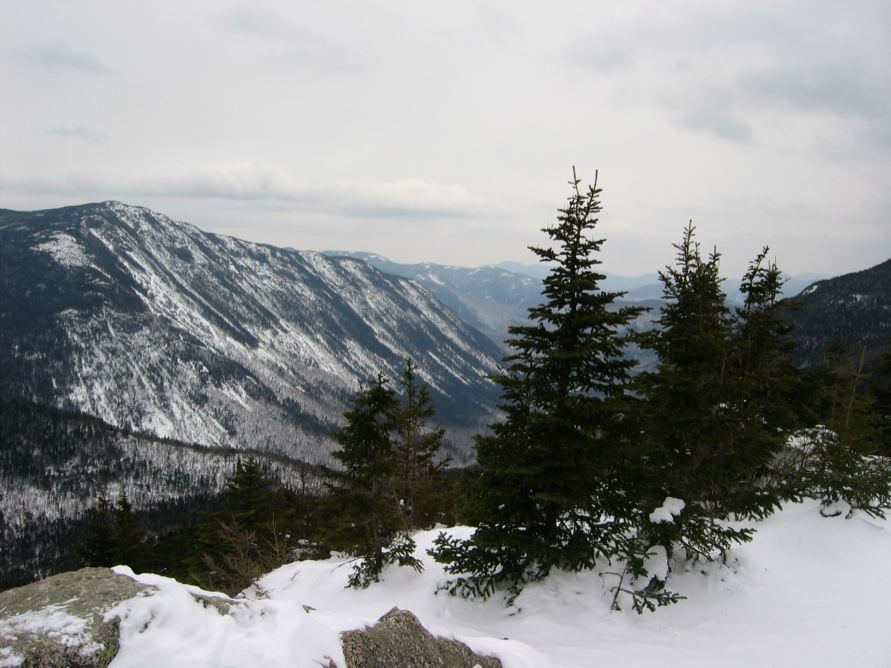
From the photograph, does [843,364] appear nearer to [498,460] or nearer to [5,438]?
[498,460]

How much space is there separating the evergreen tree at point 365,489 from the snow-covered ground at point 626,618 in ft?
4.12

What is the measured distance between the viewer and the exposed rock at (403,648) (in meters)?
6.83

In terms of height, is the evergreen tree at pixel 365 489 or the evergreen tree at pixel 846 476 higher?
the evergreen tree at pixel 846 476

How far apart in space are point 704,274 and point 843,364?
58.2ft

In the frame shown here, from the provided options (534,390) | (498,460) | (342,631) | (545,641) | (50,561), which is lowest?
(50,561)

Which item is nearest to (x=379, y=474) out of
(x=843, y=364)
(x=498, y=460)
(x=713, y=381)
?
(x=498, y=460)

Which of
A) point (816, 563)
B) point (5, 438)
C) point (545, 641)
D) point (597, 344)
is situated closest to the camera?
point (545, 641)

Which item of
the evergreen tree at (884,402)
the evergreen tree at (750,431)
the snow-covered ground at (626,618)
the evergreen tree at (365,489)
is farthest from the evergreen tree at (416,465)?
the evergreen tree at (884,402)

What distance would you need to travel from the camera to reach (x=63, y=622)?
5934 mm

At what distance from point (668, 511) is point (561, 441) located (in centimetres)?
342

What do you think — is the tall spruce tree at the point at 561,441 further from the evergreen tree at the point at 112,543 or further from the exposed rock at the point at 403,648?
the evergreen tree at the point at 112,543

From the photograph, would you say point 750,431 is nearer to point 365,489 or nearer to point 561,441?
point 561,441

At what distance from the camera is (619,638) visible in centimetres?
1191

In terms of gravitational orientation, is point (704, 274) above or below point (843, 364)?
above
